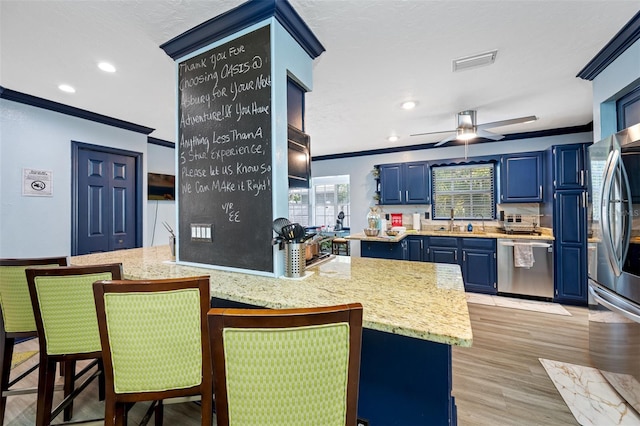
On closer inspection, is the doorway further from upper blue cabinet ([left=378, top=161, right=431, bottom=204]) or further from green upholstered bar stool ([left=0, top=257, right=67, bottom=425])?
upper blue cabinet ([left=378, top=161, right=431, bottom=204])

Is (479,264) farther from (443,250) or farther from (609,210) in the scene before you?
(609,210)

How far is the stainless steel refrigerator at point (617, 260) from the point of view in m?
1.75

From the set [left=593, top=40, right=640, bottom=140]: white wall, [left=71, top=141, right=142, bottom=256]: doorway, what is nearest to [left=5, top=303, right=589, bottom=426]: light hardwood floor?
[left=71, top=141, right=142, bottom=256]: doorway

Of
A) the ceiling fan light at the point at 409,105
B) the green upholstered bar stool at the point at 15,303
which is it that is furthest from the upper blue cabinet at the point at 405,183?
the green upholstered bar stool at the point at 15,303

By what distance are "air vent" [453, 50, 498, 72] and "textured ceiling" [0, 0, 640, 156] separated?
0.17 ft

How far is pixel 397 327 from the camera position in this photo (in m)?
0.94

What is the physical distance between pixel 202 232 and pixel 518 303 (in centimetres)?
426

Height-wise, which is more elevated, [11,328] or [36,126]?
[36,126]

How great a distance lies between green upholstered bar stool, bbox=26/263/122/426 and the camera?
124 cm

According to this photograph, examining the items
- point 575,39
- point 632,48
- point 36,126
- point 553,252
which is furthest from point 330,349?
point 553,252

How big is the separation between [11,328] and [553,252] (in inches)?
214

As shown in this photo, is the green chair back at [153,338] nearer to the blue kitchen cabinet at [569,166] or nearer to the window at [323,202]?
the blue kitchen cabinet at [569,166]

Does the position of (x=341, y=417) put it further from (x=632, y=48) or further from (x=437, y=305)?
(x=632, y=48)

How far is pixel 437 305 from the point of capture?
1.12 metres
